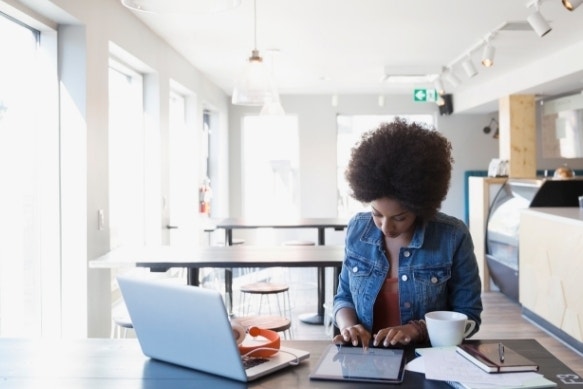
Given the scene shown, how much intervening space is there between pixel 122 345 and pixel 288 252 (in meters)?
2.14

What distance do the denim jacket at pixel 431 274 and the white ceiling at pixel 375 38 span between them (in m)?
2.71

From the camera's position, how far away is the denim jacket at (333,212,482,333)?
171 centimetres

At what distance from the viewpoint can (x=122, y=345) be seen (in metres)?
1.64

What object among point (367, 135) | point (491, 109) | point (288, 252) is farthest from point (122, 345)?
point (491, 109)

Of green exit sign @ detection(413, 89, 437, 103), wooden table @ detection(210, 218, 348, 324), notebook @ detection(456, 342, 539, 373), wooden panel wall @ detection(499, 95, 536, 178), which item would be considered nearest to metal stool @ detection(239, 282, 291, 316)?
wooden table @ detection(210, 218, 348, 324)

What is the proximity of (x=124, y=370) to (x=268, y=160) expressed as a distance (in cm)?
809

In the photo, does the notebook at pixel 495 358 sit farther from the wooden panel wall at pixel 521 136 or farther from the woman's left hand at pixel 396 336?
the wooden panel wall at pixel 521 136

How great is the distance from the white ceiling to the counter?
1.49 meters

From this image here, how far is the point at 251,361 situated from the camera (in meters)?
1.43

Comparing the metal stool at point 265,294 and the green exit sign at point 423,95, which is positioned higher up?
the green exit sign at point 423,95

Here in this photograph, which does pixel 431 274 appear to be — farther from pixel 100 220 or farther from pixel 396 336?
pixel 100 220

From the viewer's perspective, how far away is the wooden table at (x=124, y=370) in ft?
4.32

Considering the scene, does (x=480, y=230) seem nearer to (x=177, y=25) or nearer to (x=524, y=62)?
(x=524, y=62)

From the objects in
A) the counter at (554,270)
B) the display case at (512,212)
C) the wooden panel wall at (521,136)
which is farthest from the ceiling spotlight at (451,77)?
the counter at (554,270)
